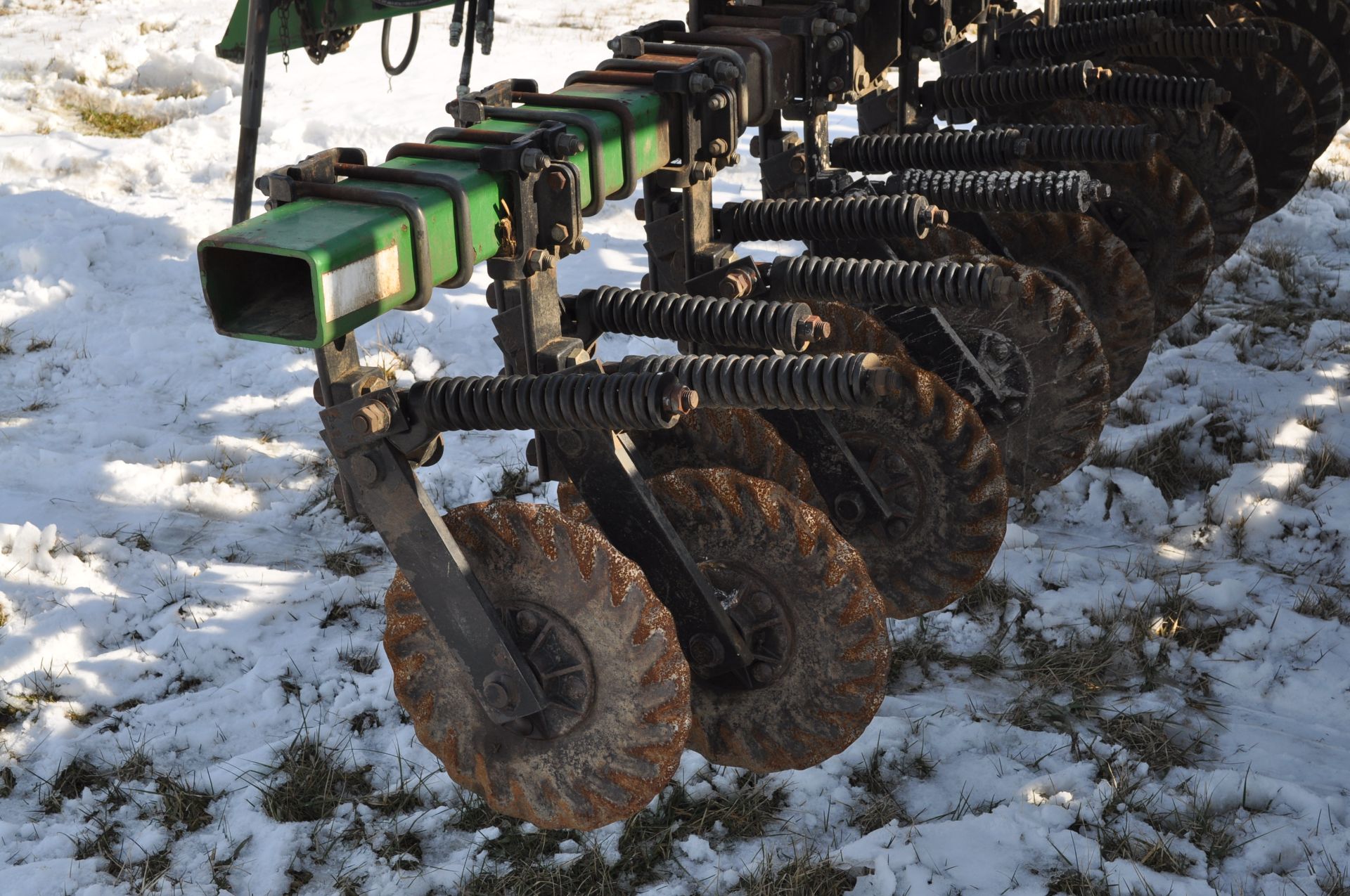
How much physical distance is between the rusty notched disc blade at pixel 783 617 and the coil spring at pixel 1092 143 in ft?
6.82

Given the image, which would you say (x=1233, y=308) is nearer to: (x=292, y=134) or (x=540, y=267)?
(x=540, y=267)

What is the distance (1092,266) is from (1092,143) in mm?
489

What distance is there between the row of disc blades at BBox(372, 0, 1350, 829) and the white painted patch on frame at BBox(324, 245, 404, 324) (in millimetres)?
548

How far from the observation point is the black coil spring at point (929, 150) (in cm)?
434

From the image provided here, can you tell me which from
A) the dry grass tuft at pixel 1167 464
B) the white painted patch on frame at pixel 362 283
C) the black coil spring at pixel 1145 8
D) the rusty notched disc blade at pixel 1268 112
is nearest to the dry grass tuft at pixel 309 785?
the white painted patch on frame at pixel 362 283

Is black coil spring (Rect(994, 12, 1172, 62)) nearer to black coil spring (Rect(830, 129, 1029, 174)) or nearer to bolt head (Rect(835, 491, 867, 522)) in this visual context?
black coil spring (Rect(830, 129, 1029, 174))

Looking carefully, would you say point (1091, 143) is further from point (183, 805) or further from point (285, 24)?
point (285, 24)

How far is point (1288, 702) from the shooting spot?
3756 millimetres

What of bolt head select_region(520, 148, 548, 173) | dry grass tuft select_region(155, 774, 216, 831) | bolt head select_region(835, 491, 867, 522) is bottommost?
dry grass tuft select_region(155, 774, 216, 831)

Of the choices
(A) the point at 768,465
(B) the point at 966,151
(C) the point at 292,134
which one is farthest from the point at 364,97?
(A) the point at 768,465

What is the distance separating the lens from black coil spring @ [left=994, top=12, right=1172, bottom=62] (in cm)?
516

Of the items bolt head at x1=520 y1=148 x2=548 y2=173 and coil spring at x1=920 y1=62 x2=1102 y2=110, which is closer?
bolt head at x1=520 y1=148 x2=548 y2=173

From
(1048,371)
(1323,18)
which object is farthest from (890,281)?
(1323,18)

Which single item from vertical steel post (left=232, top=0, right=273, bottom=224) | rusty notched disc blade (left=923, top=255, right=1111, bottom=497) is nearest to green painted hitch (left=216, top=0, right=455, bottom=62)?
vertical steel post (left=232, top=0, right=273, bottom=224)
